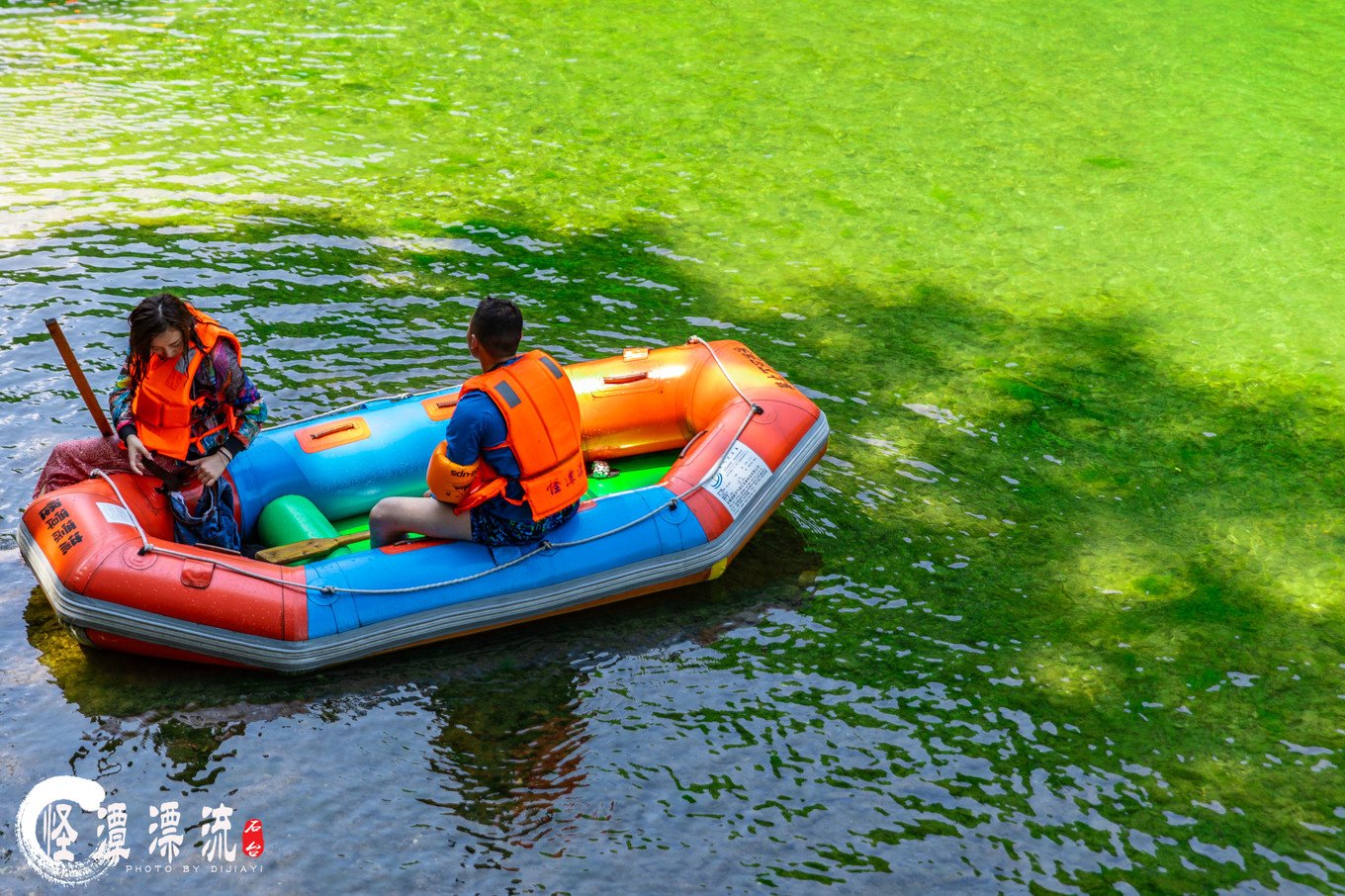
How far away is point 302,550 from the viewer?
15.6 feet

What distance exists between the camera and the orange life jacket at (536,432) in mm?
4477

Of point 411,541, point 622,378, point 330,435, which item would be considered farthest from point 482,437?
point 622,378

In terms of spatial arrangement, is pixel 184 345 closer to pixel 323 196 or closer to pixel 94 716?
pixel 94 716

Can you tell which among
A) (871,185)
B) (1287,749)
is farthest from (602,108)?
(1287,749)

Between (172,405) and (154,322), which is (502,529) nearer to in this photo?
(172,405)

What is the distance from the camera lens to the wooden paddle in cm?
471

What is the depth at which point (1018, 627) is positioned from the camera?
4.96 m

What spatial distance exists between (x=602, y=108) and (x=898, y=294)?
322 centimetres

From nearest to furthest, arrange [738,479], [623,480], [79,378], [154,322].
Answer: [154,322]
[79,378]
[738,479]
[623,480]

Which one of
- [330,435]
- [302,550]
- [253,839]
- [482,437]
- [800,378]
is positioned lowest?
[253,839]

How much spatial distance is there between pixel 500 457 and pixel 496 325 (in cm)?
47

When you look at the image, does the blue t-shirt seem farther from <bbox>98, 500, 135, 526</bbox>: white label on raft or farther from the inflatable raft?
<bbox>98, 500, 135, 526</bbox>: white label on raft

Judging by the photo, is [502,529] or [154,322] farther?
[502,529]

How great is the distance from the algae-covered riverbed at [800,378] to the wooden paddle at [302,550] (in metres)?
0.48
